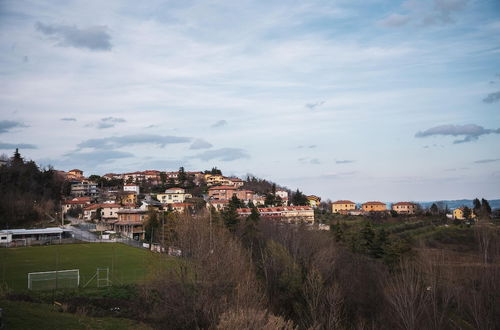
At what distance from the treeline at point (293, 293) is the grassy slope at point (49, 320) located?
1.68 meters

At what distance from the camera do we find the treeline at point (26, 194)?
61188 millimetres

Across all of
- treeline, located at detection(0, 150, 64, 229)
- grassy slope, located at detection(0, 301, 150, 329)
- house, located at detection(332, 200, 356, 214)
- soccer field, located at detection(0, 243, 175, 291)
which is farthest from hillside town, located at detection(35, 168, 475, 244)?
grassy slope, located at detection(0, 301, 150, 329)

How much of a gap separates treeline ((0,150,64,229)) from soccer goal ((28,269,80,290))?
1334 inches

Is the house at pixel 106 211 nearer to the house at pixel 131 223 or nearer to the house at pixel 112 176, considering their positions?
the house at pixel 131 223

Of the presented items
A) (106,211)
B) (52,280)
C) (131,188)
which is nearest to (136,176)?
(131,188)

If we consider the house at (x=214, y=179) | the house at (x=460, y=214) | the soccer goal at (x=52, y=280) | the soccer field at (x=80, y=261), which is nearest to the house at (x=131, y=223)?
the soccer field at (x=80, y=261)

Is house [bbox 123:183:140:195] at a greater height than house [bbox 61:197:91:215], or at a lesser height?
greater

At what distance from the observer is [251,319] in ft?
36.0

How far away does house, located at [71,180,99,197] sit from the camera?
359 ft

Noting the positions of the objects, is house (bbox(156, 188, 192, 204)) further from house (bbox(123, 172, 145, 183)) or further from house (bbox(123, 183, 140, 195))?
house (bbox(123, 172, 145, 183))

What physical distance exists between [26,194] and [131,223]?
17166 mm

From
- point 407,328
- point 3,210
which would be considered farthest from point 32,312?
point 3,210

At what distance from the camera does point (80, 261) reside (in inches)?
1549

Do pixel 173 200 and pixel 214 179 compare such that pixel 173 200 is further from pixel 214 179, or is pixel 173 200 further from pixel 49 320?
pixel 49 320
